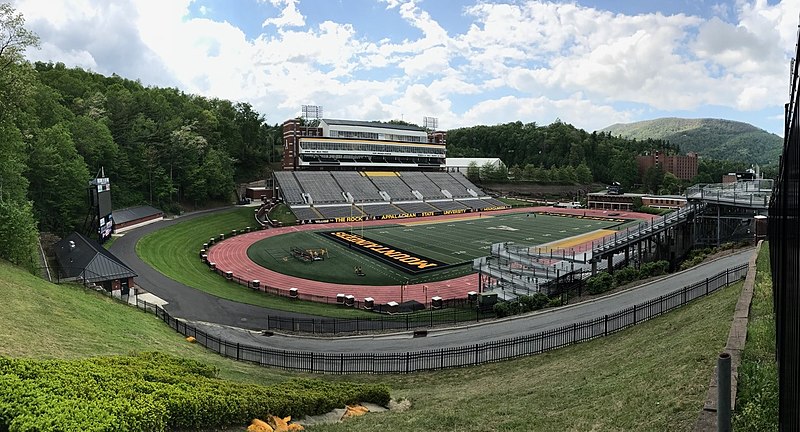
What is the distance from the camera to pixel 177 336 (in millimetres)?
21797

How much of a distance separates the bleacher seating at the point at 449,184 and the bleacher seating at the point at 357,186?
572 inches

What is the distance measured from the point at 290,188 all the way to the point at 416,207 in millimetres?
20267

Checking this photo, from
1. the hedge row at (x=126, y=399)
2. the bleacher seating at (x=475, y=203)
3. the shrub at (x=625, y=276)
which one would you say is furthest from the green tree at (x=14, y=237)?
the bleacher seating at (x=475, y=203)

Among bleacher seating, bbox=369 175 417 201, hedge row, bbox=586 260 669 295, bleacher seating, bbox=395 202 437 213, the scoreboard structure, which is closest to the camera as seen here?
hedge row, bbox=586 260 669 295

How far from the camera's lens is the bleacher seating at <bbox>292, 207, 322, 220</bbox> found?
6681 centimetres

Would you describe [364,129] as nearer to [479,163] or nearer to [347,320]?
[479,163]

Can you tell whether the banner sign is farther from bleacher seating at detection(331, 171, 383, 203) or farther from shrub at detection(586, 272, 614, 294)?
shrub at detection(586, 272, 614, 294)

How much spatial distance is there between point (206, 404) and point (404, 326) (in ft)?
53.2

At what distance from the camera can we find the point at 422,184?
9075 centimetres

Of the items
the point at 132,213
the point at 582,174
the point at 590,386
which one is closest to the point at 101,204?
the point at 132,213

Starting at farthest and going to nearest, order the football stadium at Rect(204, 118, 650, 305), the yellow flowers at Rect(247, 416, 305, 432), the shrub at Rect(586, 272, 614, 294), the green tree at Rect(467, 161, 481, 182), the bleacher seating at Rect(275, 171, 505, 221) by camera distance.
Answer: the green tree at Rect(467, 161, 481, 182)
the bleacher seating at Rect(275, 171, 505, 221)
the football stadium at Rect(204, 118, 650, 305)
the shrub at Rect(586, 272, 614, 294)
the yellow flowers at Rect(247, 416, 305, 432)

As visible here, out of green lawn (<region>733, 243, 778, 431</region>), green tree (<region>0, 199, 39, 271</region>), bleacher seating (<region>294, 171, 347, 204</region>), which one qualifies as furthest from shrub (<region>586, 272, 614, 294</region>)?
bleacher seating (<region>294, 171, 347, 204</region>)

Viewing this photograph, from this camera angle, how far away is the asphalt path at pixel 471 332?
2080cm

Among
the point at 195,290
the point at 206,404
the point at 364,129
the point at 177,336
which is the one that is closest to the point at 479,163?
the point at 364,129
